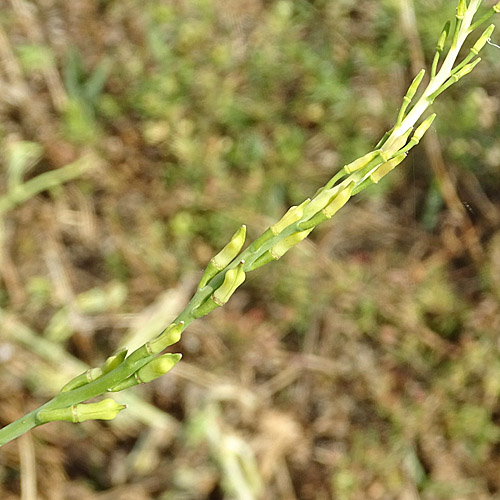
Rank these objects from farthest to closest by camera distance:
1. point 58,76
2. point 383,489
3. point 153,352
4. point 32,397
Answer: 1. point 58,76
2. point 383,489
3. point 32,397
4. point 153,352

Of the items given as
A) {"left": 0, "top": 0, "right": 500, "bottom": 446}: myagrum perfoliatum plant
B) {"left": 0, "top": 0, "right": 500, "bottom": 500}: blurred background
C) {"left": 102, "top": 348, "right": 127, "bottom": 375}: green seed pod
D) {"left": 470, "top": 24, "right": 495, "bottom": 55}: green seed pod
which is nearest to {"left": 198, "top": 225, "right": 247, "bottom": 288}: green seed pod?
{"left": 0, "top": 0, "right": 500, "bottom": 446}: myagrum perfoliatum plant

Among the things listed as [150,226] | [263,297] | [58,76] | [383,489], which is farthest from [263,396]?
[58,76]

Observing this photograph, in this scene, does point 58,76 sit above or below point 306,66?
above

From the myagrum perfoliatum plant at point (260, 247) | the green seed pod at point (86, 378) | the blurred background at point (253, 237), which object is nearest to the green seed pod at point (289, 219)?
the myagrum perfoliatum plant at point (260, 247)

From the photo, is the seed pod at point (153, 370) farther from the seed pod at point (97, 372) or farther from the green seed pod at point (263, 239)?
the green seed pod at point (263, 239)

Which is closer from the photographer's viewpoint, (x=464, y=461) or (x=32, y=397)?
(x=32, y=397)

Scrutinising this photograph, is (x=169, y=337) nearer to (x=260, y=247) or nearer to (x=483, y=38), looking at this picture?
(x=260, y=247)

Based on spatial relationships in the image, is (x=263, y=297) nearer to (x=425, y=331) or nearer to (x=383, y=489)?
(x=425, y=331)

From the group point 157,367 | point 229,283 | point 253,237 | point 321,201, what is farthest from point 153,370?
point 253,237
